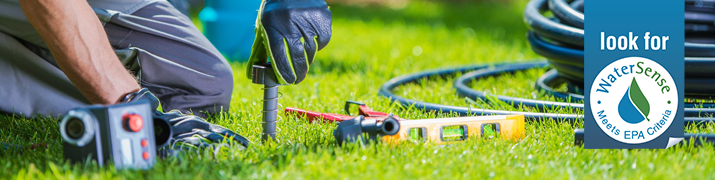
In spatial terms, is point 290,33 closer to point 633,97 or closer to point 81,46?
point 81,46

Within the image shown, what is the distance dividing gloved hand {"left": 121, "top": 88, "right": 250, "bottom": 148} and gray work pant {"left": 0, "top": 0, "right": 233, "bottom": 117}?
0.49 meters

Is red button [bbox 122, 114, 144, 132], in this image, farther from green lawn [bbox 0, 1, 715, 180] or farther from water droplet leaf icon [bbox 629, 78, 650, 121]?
water droplet leaf icon [bbox 629, 78, 650, 121]

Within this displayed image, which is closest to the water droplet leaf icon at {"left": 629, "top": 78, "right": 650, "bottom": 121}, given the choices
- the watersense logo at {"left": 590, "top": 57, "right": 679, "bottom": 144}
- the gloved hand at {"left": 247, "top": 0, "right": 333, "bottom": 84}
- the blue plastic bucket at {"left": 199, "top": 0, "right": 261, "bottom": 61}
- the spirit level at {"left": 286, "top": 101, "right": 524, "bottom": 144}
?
the watersense logo at {"left": 590, "top": 57, "right": 679, "bottom": 144}

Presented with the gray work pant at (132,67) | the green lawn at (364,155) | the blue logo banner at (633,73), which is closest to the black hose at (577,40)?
the green lawn at (364,155)

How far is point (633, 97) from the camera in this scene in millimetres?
1922

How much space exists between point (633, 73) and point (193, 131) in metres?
1.23

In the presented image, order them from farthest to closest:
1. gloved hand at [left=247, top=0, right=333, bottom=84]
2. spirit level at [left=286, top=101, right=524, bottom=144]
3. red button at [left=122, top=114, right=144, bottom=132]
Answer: spirit level at [left=286, top=101, right=524, bottom=144]
gloved hand at [left=247, top=0, right=333, bottom=84]
red button at [left=122, top=114, right=144, bottom=132]

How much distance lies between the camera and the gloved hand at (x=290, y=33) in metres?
1.91

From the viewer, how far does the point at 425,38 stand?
5.23 meters

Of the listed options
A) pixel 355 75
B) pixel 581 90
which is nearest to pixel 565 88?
pixel 581 90

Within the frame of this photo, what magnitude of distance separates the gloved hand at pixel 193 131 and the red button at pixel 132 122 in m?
0.26

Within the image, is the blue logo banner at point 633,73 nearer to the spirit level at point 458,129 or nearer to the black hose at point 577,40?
the spirit level at point 458,129

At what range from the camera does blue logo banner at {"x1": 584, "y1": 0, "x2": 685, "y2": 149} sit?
1.92 m

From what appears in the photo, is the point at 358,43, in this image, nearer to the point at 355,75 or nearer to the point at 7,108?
the point at 355,75
